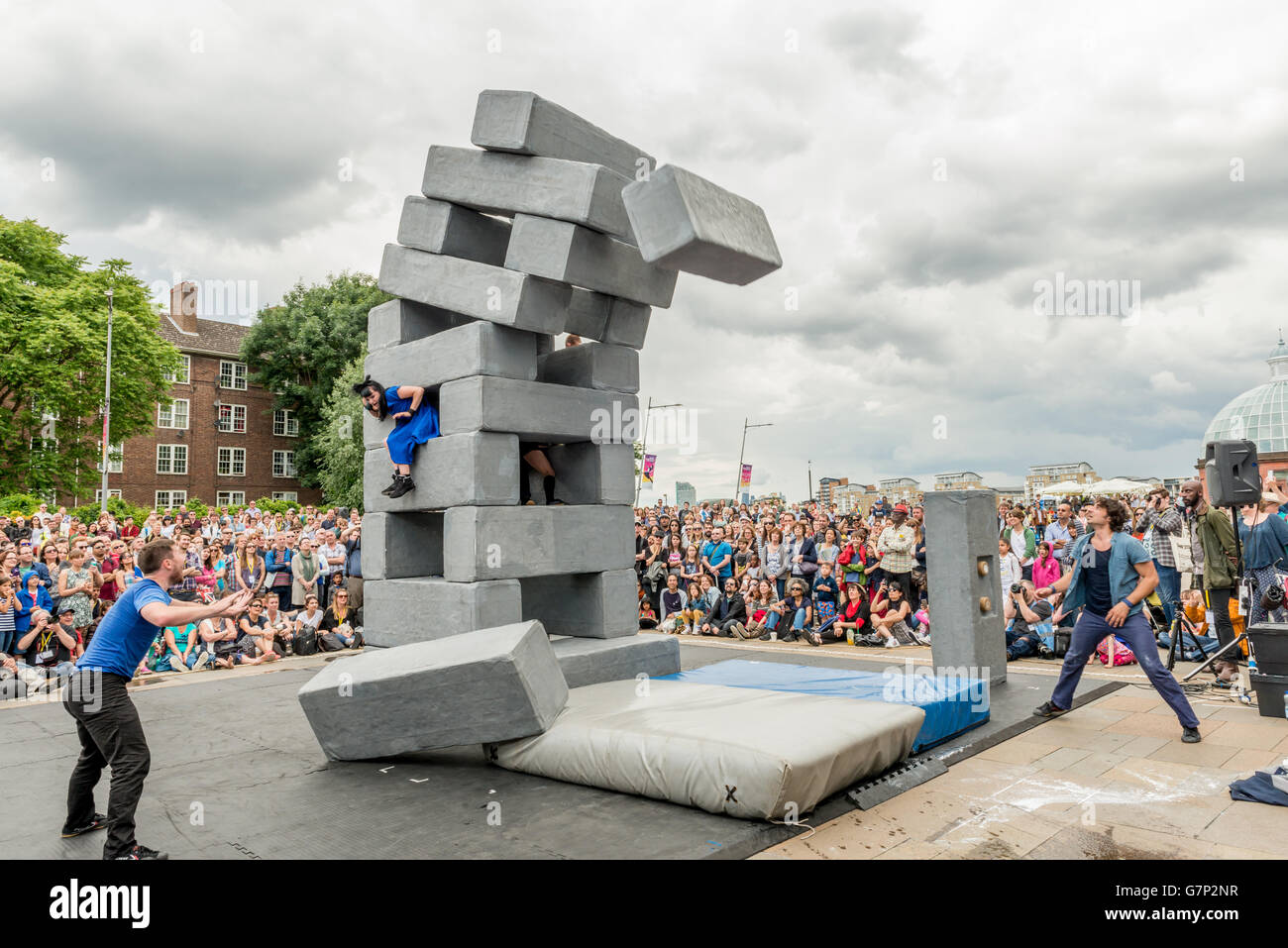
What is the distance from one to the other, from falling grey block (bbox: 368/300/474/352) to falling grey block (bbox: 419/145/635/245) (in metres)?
1.17

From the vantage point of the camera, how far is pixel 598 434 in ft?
26.2

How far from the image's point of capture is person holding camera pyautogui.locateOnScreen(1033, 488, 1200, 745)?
20.5ft

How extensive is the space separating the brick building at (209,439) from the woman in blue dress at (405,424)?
39.5 metres

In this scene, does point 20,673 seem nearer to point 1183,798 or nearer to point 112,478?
point 1183,798

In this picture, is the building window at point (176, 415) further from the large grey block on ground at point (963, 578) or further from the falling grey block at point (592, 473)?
the large grey block on ground at point (963, 578)

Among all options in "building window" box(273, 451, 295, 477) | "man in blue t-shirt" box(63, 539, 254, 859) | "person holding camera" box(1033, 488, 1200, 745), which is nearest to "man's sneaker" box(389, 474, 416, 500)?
"man in blue t-shirt" box(63, 539, 254, 859)

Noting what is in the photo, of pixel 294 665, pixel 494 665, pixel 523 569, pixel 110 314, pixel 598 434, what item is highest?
pixel 110 314

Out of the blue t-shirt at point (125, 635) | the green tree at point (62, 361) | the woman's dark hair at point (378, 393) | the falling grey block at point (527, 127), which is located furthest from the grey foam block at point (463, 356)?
the green tree at point (62, 361)

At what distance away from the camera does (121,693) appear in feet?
14.7

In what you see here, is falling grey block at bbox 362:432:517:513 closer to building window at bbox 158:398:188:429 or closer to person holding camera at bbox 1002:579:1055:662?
person holding camera at bbox 1002:579:1055:662

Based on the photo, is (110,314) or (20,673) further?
(110,314)

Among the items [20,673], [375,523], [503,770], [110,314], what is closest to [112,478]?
[110,314]

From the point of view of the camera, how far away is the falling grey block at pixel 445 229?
7789mm
